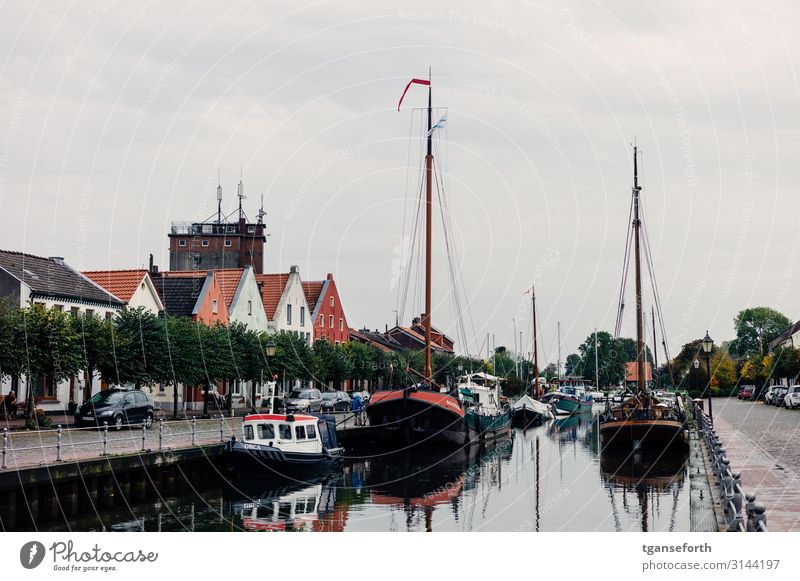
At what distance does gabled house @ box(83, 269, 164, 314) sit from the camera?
62537 mm

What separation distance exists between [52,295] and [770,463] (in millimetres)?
38533

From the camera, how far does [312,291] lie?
3890 inches

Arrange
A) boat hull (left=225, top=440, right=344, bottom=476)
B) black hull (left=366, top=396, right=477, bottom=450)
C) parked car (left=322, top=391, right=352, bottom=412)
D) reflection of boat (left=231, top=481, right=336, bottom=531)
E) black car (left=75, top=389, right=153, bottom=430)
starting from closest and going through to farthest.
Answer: reflection of boat (left=231, top=481, right=336, bottom=531) < boat hull (left=225, top=440, right=344, bottom=476) < black car (left=75, top=389, right=153, bottom=430) < black hull (left=366, top=396, right=477, bottom=450) < parked car (left=322, top=391, right=352, bottom=412)

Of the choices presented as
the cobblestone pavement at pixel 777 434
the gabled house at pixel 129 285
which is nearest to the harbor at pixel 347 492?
the cobblestone pavement at pixel 777 434

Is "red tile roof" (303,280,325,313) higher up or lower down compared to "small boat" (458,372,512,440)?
higher up

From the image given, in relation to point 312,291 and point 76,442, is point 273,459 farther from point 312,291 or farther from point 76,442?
point 312,291

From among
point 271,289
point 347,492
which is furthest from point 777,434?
point 271,289

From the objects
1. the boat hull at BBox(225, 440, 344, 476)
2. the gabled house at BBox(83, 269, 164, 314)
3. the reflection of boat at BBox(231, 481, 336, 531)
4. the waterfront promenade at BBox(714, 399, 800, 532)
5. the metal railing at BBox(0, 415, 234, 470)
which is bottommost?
the reflection of boat at BBox(231, 481, 336, 531)

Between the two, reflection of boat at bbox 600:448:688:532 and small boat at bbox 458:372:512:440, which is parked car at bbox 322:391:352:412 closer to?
small boat at bbox 458:372:512:440

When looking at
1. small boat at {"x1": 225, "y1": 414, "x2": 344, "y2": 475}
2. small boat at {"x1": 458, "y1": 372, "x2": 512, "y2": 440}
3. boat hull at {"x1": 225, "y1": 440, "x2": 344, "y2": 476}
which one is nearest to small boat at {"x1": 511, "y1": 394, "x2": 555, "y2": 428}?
small boat at {"x1": 458, "y1": 372, "x2": 512, "y2": 440}

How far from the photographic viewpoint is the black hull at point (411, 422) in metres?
52.3

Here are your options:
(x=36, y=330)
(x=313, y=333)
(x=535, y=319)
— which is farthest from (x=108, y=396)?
(x=535, y=319)

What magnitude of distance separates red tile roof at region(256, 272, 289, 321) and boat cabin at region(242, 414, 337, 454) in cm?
4566

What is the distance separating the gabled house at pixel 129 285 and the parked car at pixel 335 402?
13.1 meters
